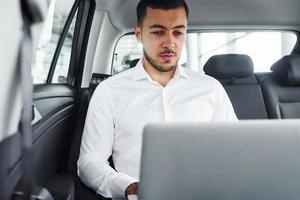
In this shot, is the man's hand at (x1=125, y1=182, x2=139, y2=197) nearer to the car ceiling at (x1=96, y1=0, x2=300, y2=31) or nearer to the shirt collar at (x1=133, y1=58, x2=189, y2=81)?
the shirt collar at (x1=133, y1=58, x2=189, y2=81)

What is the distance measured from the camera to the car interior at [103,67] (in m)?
1.40

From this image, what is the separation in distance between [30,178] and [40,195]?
0.06 m

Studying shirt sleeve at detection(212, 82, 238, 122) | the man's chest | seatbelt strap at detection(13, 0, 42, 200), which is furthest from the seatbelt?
shirt sleeve at detection(212, 82, 238, 122)

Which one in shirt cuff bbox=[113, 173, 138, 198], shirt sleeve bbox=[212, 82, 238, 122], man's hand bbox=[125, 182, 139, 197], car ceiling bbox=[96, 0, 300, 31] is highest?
car ceiling bbox=[96, 0, 300, 31]

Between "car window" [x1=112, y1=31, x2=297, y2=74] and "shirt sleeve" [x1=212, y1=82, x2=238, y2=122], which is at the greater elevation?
"car window" [x1=112, y1=31, x2=297, y2=74]

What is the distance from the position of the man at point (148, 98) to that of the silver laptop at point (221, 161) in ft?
2.40

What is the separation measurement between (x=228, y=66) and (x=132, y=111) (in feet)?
2.81

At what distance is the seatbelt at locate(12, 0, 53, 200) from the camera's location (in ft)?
1.87

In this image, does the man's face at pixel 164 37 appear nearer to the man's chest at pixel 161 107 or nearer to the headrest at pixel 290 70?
→ the man's chest at pixel 161 107

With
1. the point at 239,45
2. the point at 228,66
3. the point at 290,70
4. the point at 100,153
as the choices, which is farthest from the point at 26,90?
the point at 239,45

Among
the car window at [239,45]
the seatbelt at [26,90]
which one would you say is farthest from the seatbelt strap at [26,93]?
the car window at [239,45]

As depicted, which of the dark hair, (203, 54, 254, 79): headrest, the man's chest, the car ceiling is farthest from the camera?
the car ceiling

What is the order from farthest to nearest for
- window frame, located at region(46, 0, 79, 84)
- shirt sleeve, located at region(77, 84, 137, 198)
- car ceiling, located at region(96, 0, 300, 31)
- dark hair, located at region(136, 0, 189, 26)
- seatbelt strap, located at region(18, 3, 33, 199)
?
car ceiling, located at region(96, 0, 300, 31) → window frame, located at region(46, 0, 79, 84) → dark hair, located at region(136, 0, 189, 26) → shirt sleeve, located at region(77, 84, 137, 198) → seatbelt strap, located at region(18, 3, 33, 199)

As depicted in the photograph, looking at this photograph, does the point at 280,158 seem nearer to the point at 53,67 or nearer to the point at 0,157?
the point at 0,157
